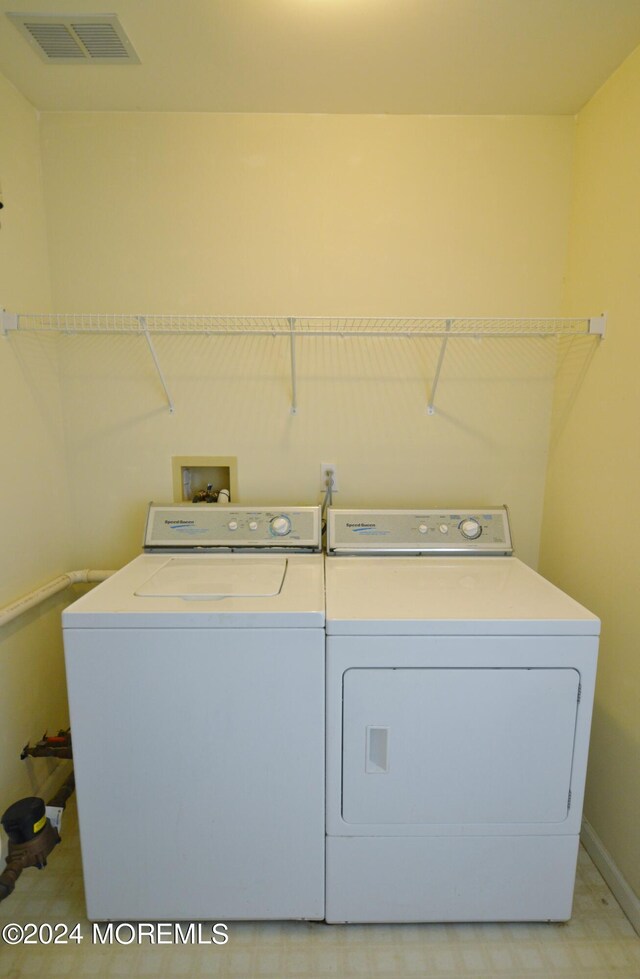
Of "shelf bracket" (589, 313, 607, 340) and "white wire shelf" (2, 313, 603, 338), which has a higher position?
"white wire shelf" (2, 313, 603, 338)

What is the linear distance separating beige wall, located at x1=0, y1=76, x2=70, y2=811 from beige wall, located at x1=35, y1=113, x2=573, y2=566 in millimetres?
84

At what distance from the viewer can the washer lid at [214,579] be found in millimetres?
1275

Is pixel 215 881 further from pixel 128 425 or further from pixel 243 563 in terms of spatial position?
pixel 128 425

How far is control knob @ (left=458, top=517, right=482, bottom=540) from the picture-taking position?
67.7 inches

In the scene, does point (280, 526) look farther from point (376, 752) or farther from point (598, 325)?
point (598, 325)

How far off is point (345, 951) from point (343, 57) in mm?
2750

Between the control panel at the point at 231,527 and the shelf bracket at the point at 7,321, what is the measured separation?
797 millimetres

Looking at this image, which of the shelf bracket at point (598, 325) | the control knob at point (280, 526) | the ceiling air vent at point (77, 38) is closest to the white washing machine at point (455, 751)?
the control knob at point (280, 526)

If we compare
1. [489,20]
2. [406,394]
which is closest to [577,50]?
[489,20]

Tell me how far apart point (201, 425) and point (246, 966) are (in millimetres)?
1769

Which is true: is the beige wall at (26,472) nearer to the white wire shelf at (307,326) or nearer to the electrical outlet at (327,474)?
the white wire shelf at (307,326)

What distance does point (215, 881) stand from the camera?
50.1 inches

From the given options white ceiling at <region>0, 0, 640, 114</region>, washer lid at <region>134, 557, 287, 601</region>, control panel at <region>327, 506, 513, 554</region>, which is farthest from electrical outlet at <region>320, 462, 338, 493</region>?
white ceiling at <region>0, 0, 640, 114</region>

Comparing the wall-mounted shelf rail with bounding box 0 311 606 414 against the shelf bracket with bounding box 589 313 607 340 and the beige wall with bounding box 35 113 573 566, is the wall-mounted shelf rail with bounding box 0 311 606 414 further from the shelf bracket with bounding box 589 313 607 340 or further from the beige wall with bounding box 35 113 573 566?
the shelf bracket with bounding box 589 313 607 340
